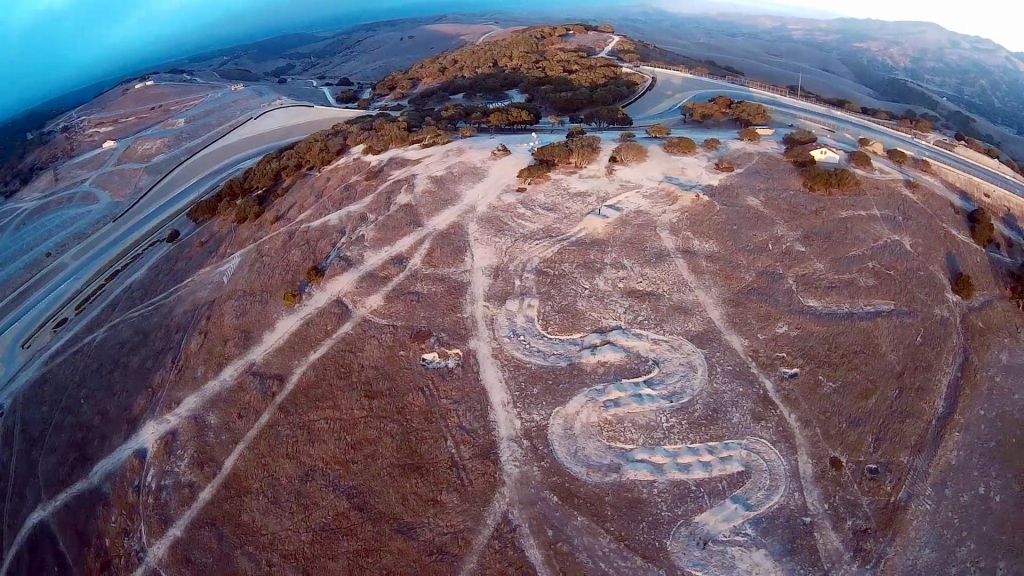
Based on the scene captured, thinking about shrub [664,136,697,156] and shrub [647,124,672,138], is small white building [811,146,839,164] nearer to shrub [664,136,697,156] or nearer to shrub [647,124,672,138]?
shrub [664,136,697,156]

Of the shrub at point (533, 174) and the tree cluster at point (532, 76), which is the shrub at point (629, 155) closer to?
the shrub at point (533, 174)

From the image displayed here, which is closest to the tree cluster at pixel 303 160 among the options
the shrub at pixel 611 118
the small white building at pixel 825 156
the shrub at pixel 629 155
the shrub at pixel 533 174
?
the shrub at pixel 533 174

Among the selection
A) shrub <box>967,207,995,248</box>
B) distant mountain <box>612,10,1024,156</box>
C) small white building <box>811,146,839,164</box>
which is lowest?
distant mountain <box>612,10,1024,156</box>

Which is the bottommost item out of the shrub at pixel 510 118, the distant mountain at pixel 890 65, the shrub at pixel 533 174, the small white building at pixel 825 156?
the distant mountain at pixel 890 65

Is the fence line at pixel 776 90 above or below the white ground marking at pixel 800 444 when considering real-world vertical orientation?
above

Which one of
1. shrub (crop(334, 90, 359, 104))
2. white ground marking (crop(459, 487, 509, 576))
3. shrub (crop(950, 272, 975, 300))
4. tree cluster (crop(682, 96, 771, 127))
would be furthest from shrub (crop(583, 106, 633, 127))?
shrub (crop(334, 90, 359, 104))

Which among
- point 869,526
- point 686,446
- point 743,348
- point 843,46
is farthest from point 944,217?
point 843,46

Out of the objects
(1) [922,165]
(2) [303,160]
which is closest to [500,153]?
(2) [303,160]
